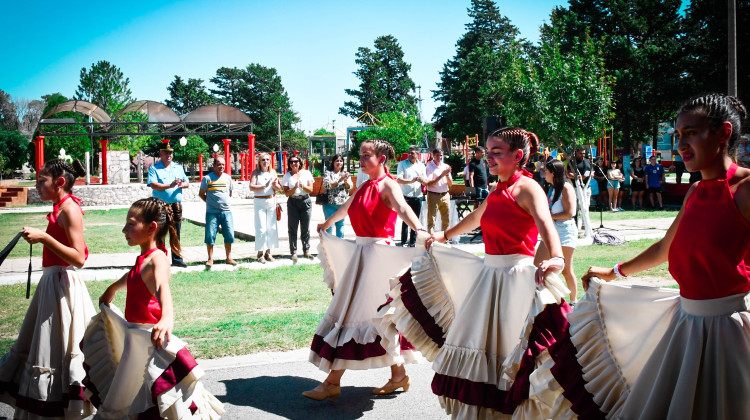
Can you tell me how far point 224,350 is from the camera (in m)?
6.21

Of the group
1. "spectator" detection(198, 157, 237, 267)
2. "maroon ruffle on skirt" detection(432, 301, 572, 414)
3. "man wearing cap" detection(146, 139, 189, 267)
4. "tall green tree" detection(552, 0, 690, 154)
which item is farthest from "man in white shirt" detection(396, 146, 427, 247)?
"tall green tree" detection(552, 0, 690, 154)

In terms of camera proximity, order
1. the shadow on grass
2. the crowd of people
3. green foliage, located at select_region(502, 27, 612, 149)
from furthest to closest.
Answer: green foliage, located at select_region(502, 27, 612, 149), the shadow on grass, the crowd of people

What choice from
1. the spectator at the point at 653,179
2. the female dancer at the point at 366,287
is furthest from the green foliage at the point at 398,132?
the female dancer at the point at 366,287

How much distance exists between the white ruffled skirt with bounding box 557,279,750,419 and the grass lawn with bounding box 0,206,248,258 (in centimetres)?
1272

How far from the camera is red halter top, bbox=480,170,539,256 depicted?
407cm

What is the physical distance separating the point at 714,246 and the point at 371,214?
9.64 feet

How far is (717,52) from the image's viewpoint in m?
31.0

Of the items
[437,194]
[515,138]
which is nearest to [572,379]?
[515,138]

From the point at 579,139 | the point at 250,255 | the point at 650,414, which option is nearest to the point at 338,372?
the point at 650,414

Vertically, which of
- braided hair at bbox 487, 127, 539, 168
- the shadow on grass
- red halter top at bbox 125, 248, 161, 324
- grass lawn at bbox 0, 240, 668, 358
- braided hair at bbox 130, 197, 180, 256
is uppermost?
braided hair at bbox 487, 127, 539, 168

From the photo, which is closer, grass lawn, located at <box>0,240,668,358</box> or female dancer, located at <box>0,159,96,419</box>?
female dancer, located at <box>0,159,96,419</box>

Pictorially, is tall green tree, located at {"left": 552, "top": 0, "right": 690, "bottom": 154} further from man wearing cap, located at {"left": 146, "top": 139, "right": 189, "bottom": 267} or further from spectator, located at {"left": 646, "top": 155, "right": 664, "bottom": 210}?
man wearing cap, located at {"left": 146, "top": 139, "right": 189, "bottom": 267}

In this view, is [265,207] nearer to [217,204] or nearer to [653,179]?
[217,204]

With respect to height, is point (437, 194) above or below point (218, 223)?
above
